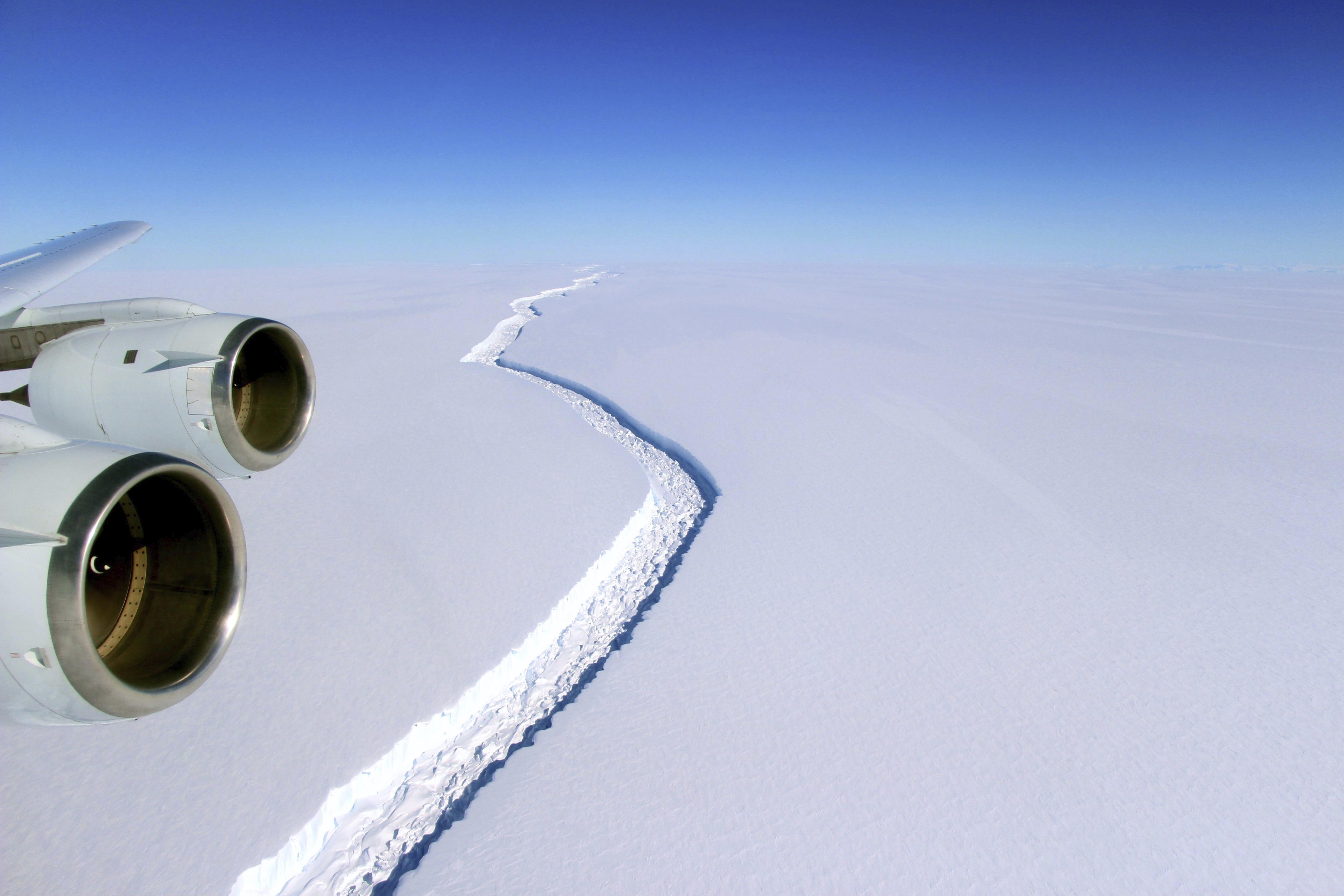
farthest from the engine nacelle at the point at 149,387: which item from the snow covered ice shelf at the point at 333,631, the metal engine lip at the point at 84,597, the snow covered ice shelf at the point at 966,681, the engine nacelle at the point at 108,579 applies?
the snow covered ice shelf at the point at 966,681

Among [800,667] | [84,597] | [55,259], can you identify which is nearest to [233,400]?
[55,259]

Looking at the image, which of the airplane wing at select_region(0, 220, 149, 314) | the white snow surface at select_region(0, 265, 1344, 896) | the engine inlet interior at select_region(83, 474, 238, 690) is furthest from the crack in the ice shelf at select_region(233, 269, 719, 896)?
the airplane wing at select_region(0, 220, 149, 314)

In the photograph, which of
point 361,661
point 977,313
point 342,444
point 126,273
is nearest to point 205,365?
point 361,661

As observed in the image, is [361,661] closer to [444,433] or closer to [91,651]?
[91,651]

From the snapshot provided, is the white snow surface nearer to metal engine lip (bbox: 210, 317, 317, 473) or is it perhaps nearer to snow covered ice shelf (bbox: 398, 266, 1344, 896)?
snow covered ice shelf (bbox: 398, 266, 1344, 896)

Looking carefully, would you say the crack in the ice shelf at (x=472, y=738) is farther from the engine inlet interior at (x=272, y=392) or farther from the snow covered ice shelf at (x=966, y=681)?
the engine inlet interior at (x=272, y=392)

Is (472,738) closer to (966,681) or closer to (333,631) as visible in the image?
(333,631)
